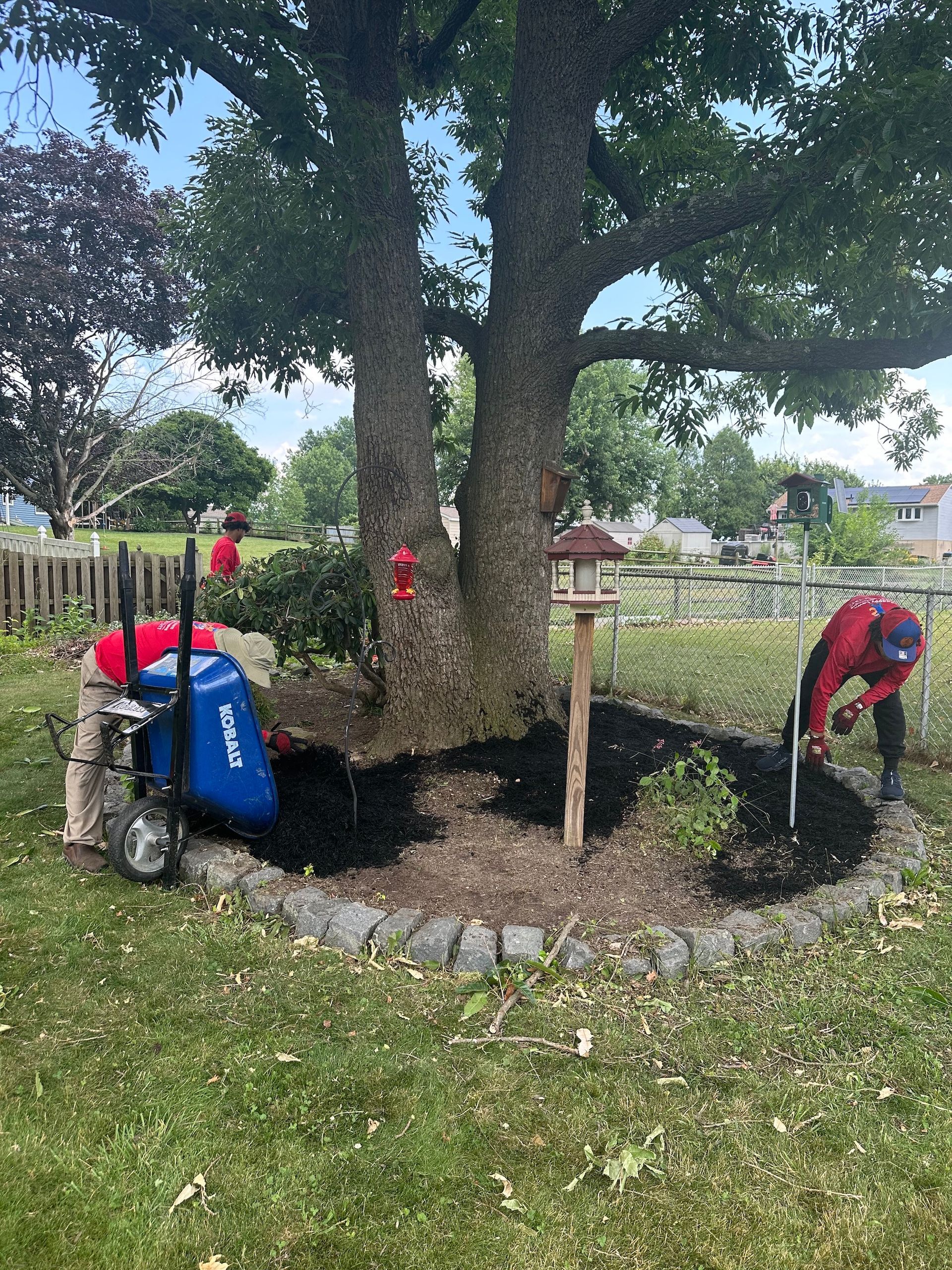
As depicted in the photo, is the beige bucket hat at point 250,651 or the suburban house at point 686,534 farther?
the suburban house at point 686,534

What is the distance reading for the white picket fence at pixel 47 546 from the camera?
12.8 meters

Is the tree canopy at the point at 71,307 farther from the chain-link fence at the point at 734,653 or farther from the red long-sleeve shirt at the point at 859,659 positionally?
the red long-sleeve shirt at the point at 859,659

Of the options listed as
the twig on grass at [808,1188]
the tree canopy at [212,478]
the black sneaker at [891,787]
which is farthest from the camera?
the tree canopy at [212,478]

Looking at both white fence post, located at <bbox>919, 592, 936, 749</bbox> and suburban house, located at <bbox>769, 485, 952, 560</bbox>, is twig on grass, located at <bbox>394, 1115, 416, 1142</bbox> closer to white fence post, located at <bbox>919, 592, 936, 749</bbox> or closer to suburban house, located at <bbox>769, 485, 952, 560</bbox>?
white fence post, located at <bbox>919, 592, 936, 749</bbox>

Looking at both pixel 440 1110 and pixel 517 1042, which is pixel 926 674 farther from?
pixel 440 1110

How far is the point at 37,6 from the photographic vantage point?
3.84 metres

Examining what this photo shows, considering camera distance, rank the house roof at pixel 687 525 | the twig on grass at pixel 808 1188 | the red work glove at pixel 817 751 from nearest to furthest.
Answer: the twig on grass at pixel 808 1188
the red work glove at pixel 817 751
the house roof at pixel 687 525

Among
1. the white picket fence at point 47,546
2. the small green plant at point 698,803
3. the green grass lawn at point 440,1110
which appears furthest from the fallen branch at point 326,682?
the white picket fence at point 47,546

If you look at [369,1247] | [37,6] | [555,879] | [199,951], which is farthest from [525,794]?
[37,6]

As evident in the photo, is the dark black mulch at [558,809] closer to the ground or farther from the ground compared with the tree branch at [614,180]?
closer to the ground

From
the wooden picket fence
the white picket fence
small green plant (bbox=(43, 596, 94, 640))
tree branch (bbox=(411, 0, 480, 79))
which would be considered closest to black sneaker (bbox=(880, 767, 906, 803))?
tree branch (bbox=(411, 0, 480, 79))

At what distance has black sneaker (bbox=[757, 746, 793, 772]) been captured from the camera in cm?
464

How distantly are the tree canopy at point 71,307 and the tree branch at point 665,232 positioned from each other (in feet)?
43.2

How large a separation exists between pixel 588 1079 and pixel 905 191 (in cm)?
525
